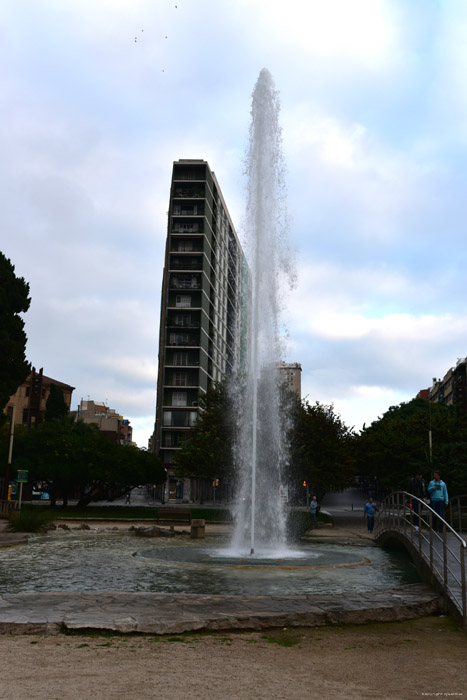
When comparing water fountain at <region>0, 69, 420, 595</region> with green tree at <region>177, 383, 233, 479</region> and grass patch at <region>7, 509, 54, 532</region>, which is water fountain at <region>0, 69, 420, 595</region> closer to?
grass patch at <region>7, 509, 54, 532</region>

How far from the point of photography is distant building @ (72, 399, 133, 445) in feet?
406

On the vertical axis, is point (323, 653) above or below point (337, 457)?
below

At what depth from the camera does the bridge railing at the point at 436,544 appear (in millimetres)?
8648

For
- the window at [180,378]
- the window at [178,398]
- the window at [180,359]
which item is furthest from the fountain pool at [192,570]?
the window at [180,359]

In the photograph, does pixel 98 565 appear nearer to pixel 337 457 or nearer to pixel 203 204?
pixel 337 457

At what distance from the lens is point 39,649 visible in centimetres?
642

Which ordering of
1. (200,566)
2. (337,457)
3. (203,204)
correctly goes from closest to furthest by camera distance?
(200,566) < (337,457) < (203,204)

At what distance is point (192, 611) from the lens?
7.96 metres

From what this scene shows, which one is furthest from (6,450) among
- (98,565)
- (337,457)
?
(98,565)

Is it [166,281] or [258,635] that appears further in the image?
[166,281]

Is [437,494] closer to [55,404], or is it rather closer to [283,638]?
[283,638]

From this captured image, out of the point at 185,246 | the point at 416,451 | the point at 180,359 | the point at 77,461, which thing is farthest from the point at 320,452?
the point at 185,246

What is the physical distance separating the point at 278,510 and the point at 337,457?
1937 cm

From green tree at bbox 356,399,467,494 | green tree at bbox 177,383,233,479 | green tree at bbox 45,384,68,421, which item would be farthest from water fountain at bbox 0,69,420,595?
green tree at bbox 45,384,68,421
